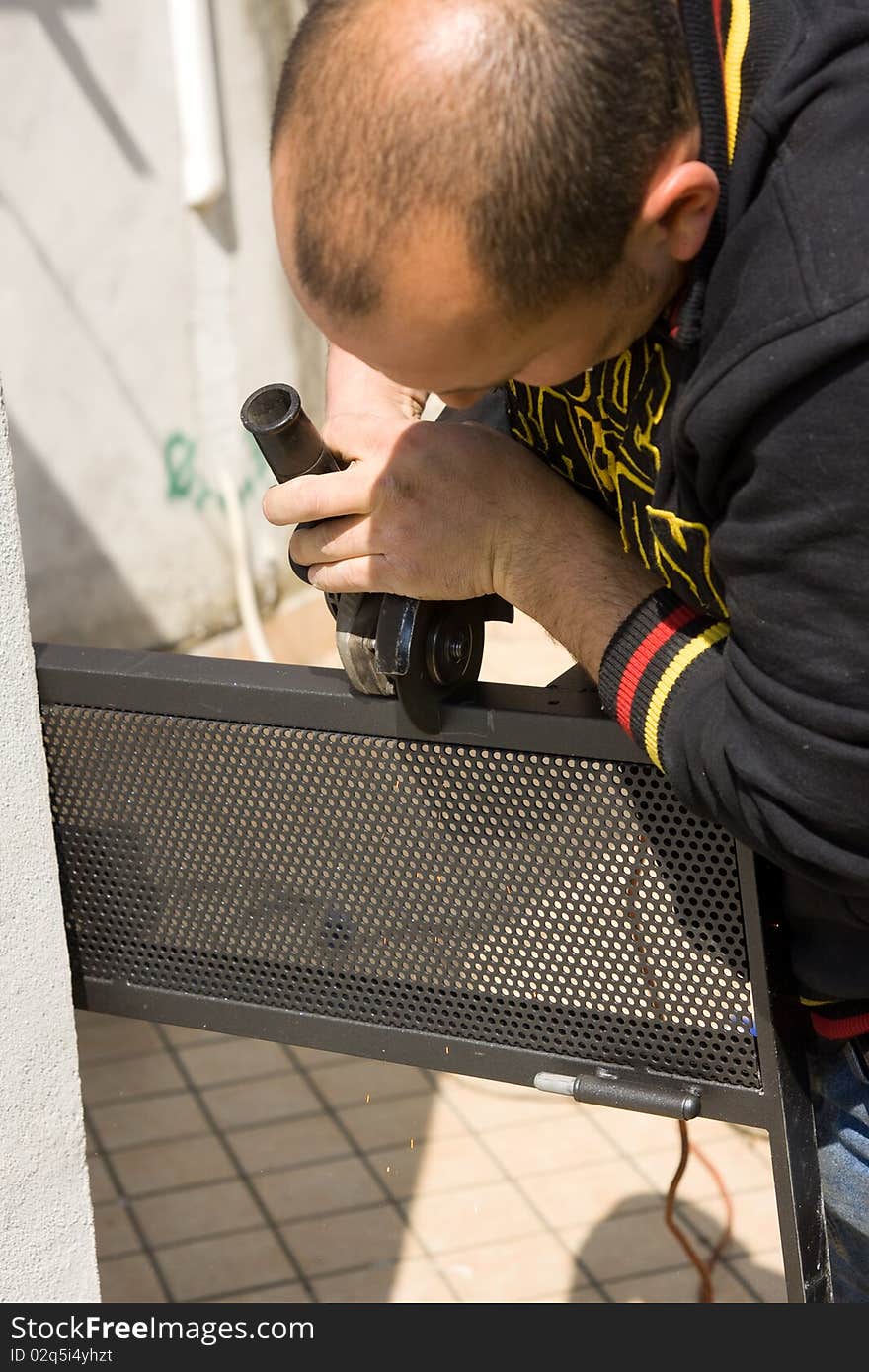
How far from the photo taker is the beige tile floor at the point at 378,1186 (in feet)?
8.91

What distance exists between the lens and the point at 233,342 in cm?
432

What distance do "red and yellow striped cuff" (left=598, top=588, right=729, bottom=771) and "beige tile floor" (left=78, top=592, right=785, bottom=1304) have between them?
1.77 metres

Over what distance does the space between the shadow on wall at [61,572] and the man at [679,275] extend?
2.79m

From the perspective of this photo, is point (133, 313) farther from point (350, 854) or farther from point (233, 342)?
point (350, 854)

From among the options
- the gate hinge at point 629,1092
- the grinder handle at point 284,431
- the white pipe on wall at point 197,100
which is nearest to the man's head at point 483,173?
the grinder handle at point 284,431

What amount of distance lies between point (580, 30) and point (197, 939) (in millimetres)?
960

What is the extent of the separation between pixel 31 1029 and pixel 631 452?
851 millimetres

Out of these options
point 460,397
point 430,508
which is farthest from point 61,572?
point 460,397

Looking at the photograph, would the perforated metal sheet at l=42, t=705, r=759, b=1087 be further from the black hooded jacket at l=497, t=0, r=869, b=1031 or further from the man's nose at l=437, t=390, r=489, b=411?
the man's nose at l=437, t=390, r=489, b=411

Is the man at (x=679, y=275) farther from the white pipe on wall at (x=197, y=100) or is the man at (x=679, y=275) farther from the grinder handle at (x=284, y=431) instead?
the white pipe on wall at (x=197, y=100)

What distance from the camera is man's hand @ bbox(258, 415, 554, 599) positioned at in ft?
4.17

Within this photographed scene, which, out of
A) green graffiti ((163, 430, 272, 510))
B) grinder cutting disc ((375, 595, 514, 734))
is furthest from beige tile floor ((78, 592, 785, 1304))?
grinder cutting disc ((375, 595, 514, 734))

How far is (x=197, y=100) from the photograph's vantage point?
3.96 metres

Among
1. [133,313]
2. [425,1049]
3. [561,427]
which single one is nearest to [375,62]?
[561,427]
